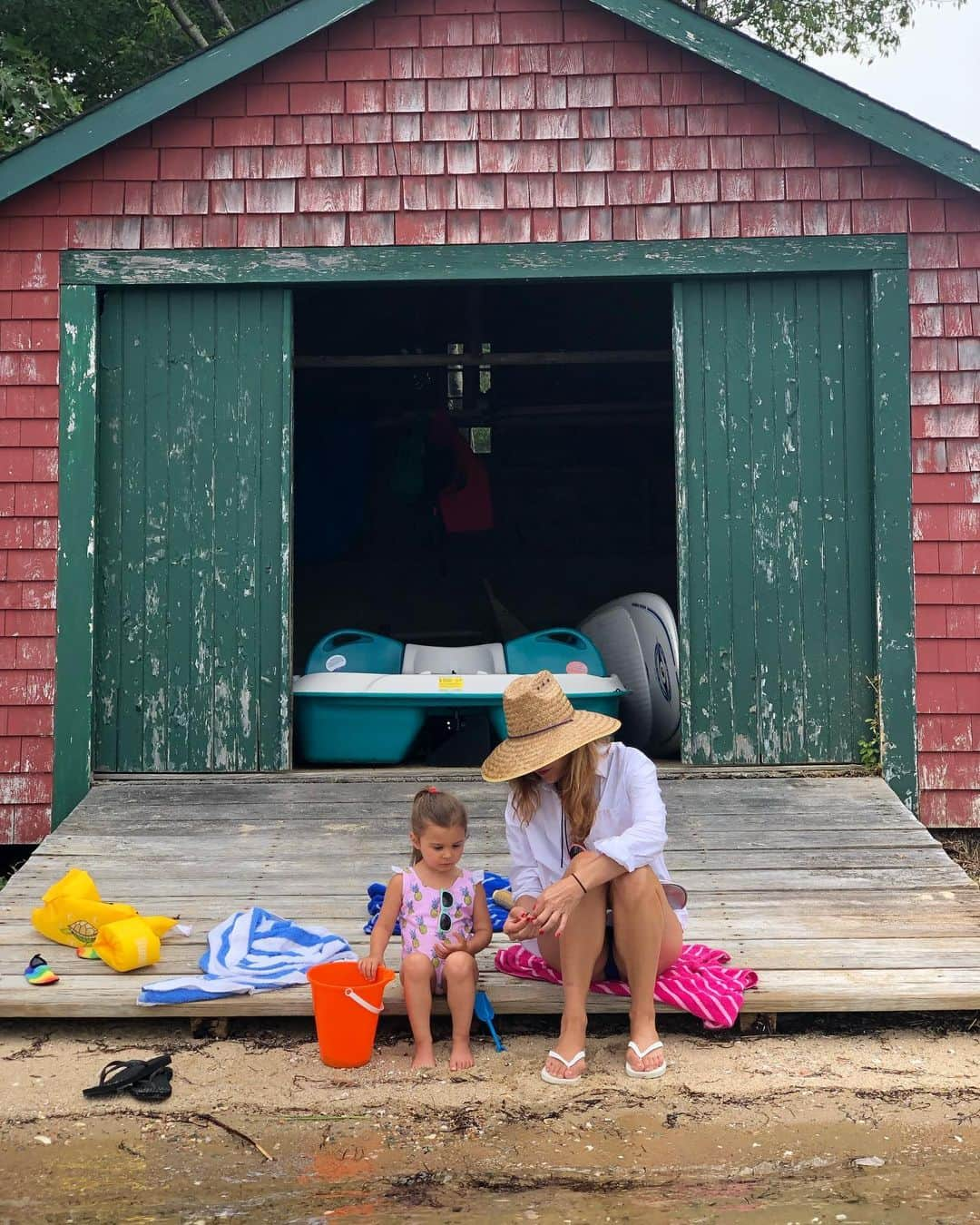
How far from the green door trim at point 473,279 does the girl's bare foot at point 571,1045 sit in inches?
122

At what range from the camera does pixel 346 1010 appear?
336 cm

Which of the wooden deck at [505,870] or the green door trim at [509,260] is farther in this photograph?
the green door trim at [509,260]

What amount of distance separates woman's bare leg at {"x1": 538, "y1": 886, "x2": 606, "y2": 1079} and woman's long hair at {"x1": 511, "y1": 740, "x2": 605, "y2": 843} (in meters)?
0.19

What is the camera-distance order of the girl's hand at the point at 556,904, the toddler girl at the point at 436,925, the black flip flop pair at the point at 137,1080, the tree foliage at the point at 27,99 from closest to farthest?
the girl's hand at the point at 556,904
the black flip flop pair at the point at 137,1080
the toddler girl at the point at 436,925
the tree foliage at the point at 27,99

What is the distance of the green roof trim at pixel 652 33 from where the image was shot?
5.77 meters

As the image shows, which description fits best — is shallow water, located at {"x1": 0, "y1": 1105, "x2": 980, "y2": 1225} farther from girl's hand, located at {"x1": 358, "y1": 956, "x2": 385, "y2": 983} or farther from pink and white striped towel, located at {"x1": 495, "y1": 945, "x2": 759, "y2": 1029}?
pink and white striped towel, located at {"x1": 495, "y1": 945, "x2": 759, "y2": 1029}

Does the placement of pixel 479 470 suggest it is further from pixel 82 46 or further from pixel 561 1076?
pixel 82 46

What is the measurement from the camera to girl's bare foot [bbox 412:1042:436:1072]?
11.1 ft

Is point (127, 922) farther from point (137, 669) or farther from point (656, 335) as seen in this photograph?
point (656, 335)

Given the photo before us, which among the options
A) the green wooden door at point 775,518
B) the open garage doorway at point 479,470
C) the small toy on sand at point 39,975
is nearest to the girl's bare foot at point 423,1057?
the small toy on sand at point 39,975

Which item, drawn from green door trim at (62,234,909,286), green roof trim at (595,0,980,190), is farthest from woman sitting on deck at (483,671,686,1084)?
green roof trim at (595,0,980,190)

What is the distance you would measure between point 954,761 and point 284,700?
3.16 m

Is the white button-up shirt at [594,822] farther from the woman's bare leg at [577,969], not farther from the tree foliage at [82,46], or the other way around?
the tree foliage at [82,46]

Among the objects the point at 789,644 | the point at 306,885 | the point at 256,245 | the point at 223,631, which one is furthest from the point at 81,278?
the point at 789,644
